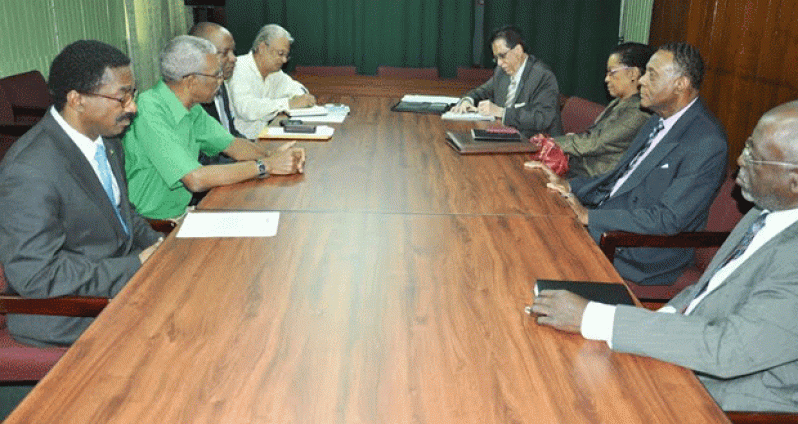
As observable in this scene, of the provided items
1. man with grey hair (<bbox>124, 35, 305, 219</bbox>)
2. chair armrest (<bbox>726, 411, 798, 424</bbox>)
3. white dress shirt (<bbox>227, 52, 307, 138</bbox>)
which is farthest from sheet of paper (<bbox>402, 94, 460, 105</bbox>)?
chair armrest (<bbox>726, 411, 798, 424</bbox>)

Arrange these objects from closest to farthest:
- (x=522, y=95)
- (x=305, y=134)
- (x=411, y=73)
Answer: (x=305, y=134) < (x=522, y=95) < (x=411, y=73)

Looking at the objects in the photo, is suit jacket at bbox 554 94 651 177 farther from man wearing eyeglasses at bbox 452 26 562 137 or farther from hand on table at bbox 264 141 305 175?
hand on table at bbox 264 141 305 175

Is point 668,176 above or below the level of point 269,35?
below

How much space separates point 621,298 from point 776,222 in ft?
1.37

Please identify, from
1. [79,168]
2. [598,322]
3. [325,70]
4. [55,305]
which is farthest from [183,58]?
[325,70]

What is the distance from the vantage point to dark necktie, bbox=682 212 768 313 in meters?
1.79

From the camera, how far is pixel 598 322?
5.24 ft

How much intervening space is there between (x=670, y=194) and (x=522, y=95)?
2.12m

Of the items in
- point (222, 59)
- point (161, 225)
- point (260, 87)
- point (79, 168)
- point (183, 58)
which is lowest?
point (161, 225)

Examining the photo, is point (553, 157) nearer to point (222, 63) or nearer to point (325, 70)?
point (222, 63)

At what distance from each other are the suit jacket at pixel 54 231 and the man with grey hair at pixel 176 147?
57 centimetres

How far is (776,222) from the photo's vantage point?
1720 millimetres

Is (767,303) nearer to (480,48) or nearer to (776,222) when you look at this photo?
(776,222)

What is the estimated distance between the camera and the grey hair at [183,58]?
9.80ft
